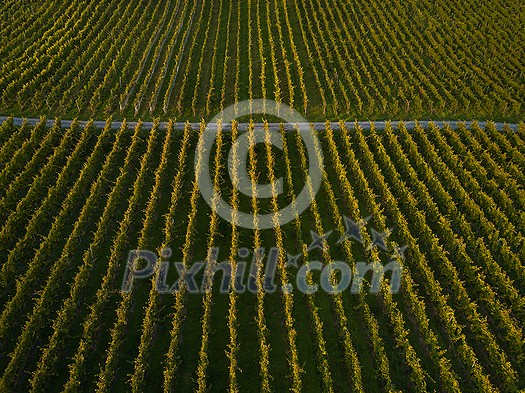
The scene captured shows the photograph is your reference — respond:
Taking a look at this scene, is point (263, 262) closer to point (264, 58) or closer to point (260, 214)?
point (260, 214)

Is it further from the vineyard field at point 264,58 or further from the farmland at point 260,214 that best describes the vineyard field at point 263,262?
the vineyard field at point 264,58

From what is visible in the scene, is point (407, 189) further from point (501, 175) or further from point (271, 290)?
point (271, 290)

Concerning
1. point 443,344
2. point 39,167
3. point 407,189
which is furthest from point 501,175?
point 39,167

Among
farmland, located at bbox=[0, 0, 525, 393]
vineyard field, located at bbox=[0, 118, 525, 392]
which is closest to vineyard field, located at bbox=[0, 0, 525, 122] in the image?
farmland, located at bbox=[0, 0, 525, 393]

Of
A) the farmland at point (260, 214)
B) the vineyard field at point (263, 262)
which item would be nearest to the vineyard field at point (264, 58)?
the farmland at point (260, 214)

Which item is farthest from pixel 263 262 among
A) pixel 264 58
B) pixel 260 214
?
pixel 264 58

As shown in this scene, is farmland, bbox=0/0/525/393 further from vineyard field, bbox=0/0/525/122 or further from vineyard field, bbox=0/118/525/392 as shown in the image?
vineyard field, bbox=0/0/525/122
